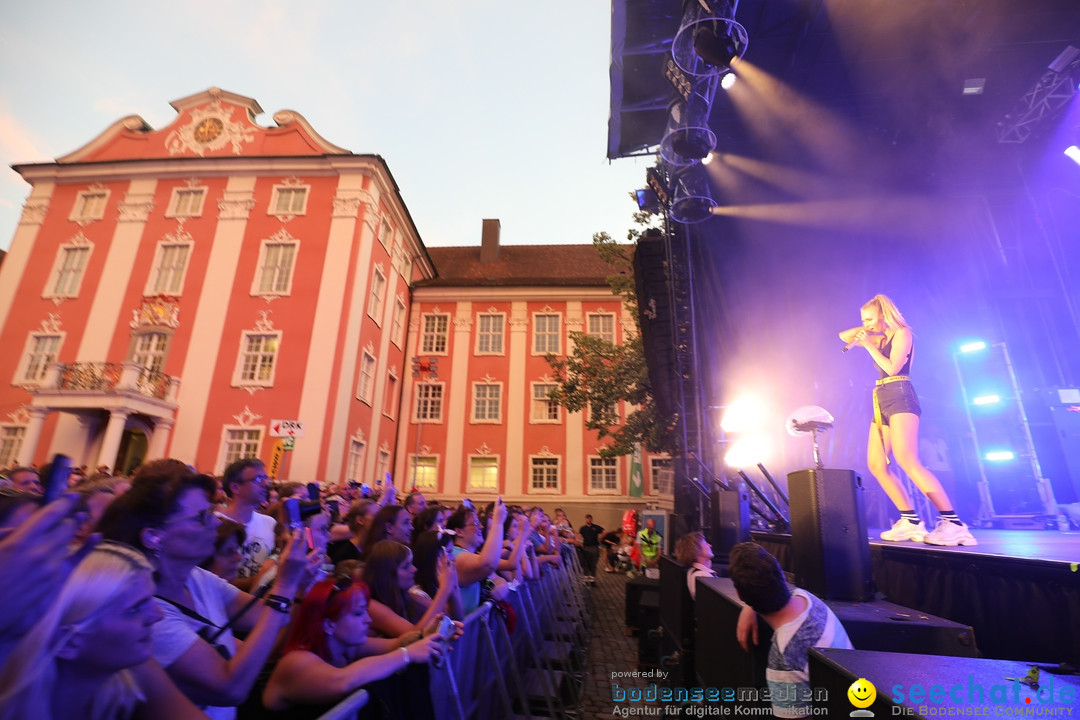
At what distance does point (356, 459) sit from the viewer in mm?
19422

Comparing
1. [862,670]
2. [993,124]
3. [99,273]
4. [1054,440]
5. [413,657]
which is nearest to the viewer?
[862,670]

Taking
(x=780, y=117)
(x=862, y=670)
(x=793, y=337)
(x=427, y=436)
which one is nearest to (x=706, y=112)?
(x=780, y=117)

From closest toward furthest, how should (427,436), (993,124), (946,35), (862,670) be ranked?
1. (862,670)
2. (946,35)
3. (993,124)
4. (427,436)

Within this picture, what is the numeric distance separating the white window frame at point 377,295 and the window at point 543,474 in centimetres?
942

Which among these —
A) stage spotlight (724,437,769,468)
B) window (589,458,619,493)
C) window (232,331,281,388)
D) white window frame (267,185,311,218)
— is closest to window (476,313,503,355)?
window (589,458,619,493)

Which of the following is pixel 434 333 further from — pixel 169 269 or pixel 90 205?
pixel 90 205

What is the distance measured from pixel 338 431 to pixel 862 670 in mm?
17949

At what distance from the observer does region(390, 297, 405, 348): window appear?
23.7m

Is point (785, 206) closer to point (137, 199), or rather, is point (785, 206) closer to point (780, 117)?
point (780, 117)

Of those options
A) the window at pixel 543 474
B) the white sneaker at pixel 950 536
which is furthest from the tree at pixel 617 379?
the white sneaker at pixel 950 536

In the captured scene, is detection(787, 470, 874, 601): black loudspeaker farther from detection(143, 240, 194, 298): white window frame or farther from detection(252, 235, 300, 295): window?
detection(143, 240, 194, 298): white window frame

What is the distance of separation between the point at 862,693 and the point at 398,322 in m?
24.3

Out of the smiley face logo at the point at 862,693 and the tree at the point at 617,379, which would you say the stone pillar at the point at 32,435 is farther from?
the smiley face logo at the point at 862,693

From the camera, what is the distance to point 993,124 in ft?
27.0
